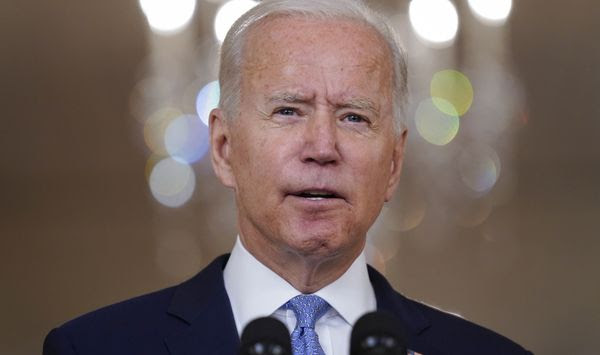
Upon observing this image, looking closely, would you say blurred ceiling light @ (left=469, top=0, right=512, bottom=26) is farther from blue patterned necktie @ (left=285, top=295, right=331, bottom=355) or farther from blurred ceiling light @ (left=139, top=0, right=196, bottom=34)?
blue patterned necktie @ (left=285, top=295, right=331, bottom=355)

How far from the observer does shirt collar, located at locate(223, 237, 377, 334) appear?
6.16ft

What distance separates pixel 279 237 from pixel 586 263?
3342 millimetres

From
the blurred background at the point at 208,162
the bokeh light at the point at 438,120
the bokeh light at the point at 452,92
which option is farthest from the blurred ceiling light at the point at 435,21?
the bokeh light at the point at 438,120

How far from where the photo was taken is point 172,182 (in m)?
5.38

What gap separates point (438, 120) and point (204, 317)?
320cm

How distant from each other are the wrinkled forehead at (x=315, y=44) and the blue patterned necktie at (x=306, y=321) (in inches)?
13.0

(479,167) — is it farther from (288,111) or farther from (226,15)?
(288,111)

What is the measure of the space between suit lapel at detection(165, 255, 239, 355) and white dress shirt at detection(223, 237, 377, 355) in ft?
0.08

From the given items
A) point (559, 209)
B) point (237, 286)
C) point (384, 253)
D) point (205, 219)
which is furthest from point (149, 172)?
point (237, 286)

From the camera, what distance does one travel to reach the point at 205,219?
5262 millimetres

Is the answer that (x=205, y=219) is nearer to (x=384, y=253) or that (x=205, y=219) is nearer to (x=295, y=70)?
(x=384, y=253)

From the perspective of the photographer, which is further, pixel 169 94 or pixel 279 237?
pixel 169 94

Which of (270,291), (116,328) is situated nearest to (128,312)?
(116,328)

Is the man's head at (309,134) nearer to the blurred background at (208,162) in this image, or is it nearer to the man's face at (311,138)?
the man's face at (311,138)
